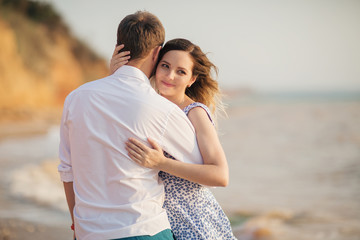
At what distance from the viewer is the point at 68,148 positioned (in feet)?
6.13

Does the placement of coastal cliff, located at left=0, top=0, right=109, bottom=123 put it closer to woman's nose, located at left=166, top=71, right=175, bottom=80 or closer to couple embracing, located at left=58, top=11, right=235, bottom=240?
woman's nose, located at left=166, top=71, right=175, bottom=80

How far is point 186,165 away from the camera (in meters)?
1.75

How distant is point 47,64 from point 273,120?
13030mm

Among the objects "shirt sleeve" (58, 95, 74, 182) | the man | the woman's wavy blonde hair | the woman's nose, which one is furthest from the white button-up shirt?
the woman's wavy blonde hair

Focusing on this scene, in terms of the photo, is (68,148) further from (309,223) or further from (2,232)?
(309,223)

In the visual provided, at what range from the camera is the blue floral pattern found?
1.91m

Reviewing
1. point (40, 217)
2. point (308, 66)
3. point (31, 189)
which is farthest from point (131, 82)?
point (308, 66)

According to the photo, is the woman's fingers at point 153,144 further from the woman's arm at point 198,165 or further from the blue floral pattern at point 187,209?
the blue floral pattern at point 187,209

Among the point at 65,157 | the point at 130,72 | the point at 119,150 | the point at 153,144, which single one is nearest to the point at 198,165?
the point at 153,144

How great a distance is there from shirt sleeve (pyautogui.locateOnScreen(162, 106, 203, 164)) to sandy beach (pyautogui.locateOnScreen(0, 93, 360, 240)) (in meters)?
2.75

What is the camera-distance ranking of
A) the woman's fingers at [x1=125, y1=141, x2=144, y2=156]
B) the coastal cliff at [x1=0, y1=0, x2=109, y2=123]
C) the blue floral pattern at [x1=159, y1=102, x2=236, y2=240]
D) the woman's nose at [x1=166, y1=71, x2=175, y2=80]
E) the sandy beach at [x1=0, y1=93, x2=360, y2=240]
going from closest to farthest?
the woman's fingers at [x1=125, y1=141, x2=144, y2=156] < the blue floral pattern at [x1=159, y1=102, x2=236, y2=240] < the woman's nose at [x1=166, y1=71, x2=175, y2=80] < the sandy beach at [x1=0, y1=93, x2=360, y2=240] < the coastal cliff at [x1=0, y1=0, x2=109, y2=123]

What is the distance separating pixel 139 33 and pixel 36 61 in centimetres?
1597

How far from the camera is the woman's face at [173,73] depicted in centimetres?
231

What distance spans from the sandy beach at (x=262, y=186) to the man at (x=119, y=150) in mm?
2616
